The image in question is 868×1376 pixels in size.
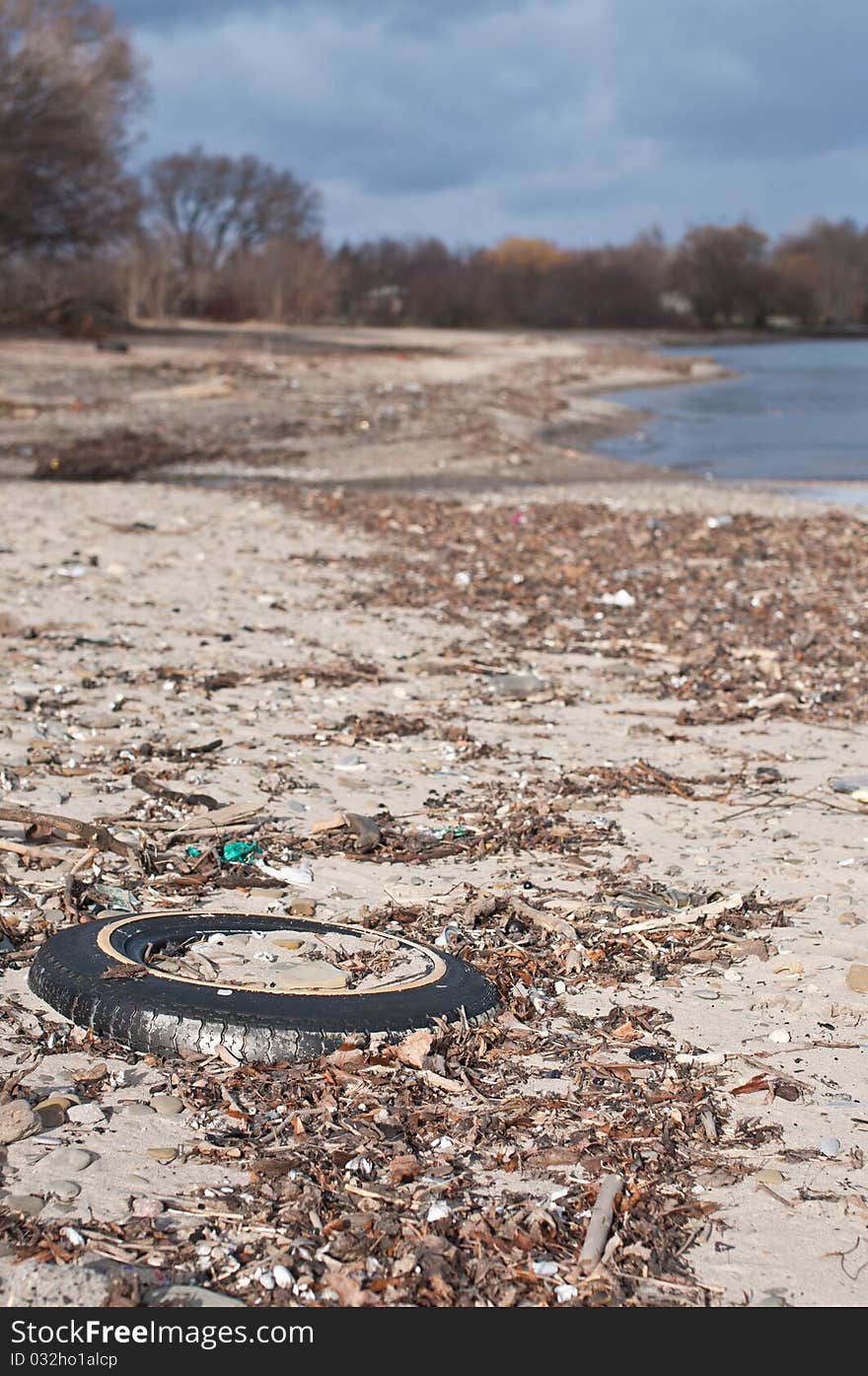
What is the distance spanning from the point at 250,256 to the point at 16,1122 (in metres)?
51.2

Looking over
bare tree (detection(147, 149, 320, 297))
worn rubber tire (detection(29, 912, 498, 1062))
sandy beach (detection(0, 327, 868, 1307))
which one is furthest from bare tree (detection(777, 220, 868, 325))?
worn rubber tire (detection(29, 912, 498, 1062))

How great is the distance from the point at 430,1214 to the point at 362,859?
2004 millimetres

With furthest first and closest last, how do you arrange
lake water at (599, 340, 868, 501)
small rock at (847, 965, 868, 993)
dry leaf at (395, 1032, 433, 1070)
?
lake water at (599, 340, 868, 501) < small rock at (847, 965, 868, 993) < dry leaf at (395, 1032, 433, 1070)

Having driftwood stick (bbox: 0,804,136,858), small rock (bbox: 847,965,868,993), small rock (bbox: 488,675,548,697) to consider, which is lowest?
small rock (bbox: 847,965,868,993)

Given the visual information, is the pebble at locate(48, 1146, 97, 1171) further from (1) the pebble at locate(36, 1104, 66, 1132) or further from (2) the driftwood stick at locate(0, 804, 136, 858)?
(2) the driftwood stick at locate(0, 804, 136, 858)

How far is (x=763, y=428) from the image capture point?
88.6ft

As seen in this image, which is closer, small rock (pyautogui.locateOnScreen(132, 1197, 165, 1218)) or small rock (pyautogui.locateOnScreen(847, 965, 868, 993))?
small rock (pyautogui.locateOnScreen(132, 1197, 165, 1218))

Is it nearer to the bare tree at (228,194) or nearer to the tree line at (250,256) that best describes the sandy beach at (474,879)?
the tree line at (250,256)

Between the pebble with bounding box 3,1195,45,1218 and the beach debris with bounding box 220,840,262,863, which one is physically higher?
the beach debris with bounding box 220,840,262,863

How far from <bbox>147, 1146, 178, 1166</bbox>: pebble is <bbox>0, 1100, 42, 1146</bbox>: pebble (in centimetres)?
26

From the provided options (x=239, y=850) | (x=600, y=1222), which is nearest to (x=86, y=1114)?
(x=600, y=1222)

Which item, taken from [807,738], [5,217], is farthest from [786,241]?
[807,738]

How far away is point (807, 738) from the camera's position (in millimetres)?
6141

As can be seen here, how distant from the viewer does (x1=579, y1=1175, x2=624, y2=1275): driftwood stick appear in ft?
7.96
